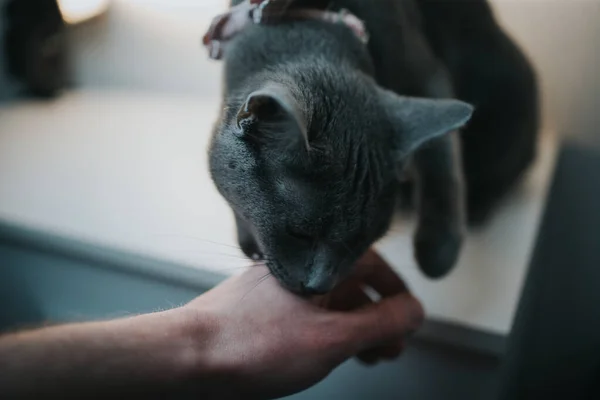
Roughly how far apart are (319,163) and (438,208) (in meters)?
0.33

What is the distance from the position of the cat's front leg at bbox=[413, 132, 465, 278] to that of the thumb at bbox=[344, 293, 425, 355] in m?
0.14

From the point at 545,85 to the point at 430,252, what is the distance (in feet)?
1.97

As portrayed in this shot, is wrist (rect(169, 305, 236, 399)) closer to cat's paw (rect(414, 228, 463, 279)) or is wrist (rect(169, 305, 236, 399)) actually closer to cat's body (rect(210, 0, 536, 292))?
cat's body (rect(210, 0, 536, 292))

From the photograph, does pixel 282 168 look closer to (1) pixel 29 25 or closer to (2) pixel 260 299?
(2) pixel 260 299

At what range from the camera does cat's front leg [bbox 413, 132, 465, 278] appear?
0.85m

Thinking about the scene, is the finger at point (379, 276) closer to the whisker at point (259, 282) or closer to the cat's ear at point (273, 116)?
the whisker at point (259, 282)

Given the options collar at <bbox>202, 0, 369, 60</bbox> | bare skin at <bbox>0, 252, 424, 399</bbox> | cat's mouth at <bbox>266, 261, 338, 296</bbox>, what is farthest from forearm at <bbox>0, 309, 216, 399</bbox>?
collar at <bbox>202, 0, 369, 60</bbox>

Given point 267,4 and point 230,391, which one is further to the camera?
point 267,4

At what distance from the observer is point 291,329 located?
58 centimetres

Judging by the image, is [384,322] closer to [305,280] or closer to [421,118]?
[305,280]

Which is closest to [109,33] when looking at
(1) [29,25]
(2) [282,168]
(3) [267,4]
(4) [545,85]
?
(1) [29,25]

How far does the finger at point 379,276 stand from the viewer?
729 mm

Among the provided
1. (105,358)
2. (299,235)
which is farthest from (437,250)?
(105,358)

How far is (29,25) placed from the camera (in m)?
0.97
